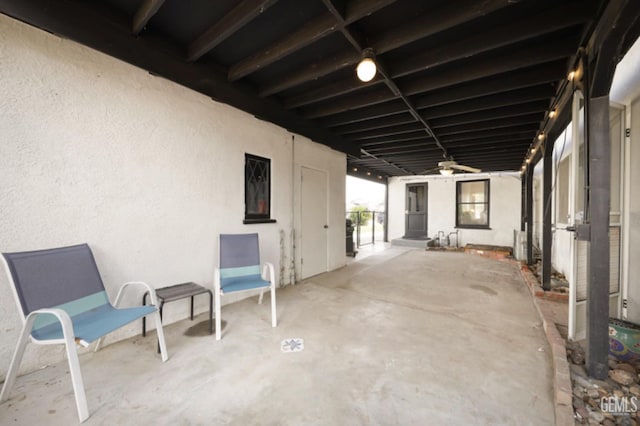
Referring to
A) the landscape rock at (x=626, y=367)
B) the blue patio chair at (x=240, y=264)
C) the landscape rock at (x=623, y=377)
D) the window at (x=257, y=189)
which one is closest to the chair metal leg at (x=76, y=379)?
the blue patio chair at (x=240, y=264)

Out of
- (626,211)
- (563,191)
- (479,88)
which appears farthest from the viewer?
(563,191)

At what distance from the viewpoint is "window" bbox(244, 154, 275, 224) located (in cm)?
340

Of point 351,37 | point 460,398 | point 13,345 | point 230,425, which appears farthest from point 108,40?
point 460,398

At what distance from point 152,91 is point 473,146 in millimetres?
5609

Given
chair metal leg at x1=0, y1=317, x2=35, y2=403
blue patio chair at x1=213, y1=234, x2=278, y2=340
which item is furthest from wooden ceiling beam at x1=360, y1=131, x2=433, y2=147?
chair metal leg at x1=0, y1=317, x2=35, y2=403

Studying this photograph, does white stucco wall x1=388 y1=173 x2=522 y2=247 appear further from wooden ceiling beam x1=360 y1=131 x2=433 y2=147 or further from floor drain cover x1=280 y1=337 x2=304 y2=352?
floor drain cover x1=280 y1=337 x2=304 y2=352

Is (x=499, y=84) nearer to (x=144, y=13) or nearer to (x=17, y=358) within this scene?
(x=144, y=13)

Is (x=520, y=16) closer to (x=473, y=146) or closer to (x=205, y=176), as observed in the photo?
(x=205, y=176)

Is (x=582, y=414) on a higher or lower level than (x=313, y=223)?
lower

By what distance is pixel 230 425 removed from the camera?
1.38 metres

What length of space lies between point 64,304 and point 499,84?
4.40 metres

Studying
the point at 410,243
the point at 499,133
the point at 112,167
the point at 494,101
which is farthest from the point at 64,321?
the point at 410,243

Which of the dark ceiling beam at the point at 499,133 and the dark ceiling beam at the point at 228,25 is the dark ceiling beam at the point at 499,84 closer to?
the dark ceiling beam at the point at 499,133

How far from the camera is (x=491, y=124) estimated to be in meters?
3.94
